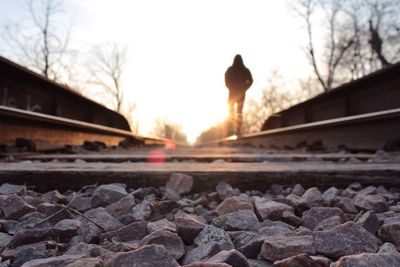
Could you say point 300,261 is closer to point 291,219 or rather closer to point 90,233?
point 291,219

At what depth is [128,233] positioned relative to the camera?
4.49 ft

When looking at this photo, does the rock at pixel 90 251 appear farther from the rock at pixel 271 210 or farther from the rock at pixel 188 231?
the rock at pixel 271 210

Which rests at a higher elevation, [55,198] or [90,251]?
[55,198]

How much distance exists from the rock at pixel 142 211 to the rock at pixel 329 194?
2.46ft

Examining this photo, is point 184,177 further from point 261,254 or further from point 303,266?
point 303,266

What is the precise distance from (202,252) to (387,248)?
1.67 ft

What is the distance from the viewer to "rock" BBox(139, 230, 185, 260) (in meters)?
1.17

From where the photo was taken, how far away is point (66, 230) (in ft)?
4.43

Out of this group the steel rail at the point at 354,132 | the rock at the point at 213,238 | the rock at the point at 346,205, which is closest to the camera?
the rock at the point at 213,238

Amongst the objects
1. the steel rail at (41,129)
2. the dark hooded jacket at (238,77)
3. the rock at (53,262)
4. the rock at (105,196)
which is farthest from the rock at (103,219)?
the dark hooded jacket at (238,77)

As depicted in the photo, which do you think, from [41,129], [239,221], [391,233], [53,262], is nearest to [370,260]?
[391,233]

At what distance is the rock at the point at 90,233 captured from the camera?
1.32m

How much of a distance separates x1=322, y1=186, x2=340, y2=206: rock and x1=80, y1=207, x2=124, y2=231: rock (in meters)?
0.88

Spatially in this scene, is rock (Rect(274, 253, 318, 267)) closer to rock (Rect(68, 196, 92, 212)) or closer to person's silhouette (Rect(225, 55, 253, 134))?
rock (Rect(68, 196, 92, 212))
